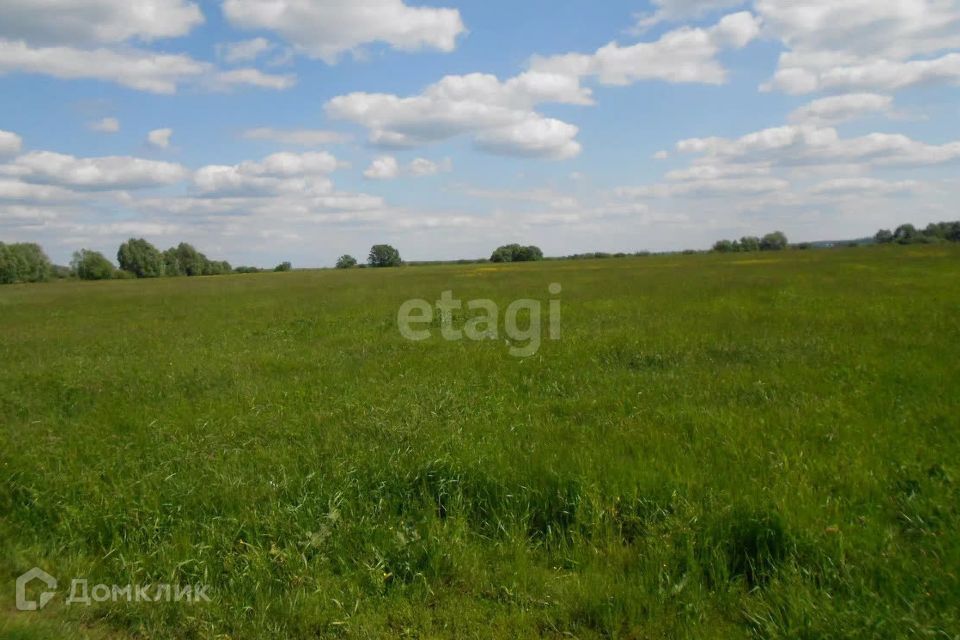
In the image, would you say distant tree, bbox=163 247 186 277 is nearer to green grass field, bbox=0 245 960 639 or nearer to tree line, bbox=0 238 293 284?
tree line, bbox=0 238 293 284

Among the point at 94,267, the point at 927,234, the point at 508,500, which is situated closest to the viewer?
the point at 508,500

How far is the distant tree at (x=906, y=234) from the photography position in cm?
9291

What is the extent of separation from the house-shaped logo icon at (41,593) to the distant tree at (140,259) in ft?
428

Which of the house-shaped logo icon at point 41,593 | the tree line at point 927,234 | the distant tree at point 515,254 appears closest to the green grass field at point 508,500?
the house-shaped logo icon at point 41,593

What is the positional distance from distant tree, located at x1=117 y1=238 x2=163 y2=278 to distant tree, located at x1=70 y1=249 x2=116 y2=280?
651 centimetres

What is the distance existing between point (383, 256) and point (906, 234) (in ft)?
342

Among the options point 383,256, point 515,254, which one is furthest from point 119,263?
point 515,254

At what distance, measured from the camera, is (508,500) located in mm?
5098

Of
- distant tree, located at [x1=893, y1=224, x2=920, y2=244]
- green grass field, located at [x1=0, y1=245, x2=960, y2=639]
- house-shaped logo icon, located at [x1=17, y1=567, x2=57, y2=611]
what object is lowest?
house-shaped logo icon, located at [x1=17, y1=567, x2=57, y2=611]

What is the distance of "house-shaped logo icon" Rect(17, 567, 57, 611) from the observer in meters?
4.05

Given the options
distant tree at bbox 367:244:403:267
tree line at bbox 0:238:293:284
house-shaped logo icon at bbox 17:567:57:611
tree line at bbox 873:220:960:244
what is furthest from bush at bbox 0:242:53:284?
tree line at bbox 873:220:960:244

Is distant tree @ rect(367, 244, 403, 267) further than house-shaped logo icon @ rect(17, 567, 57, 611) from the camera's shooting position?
Yes

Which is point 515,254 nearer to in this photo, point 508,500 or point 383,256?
point 383,256

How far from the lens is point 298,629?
373 cm
